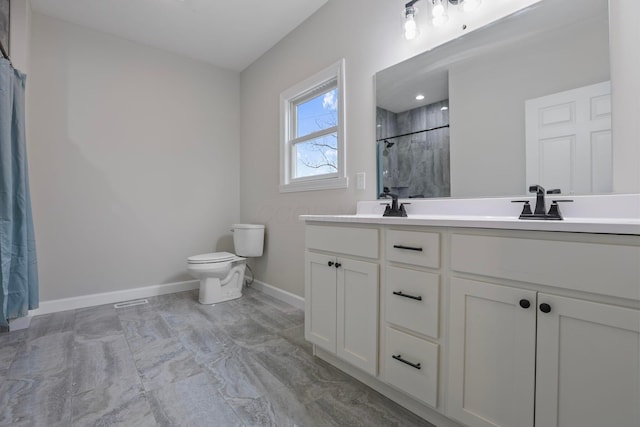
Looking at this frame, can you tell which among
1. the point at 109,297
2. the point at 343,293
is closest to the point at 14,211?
the point at 109,297

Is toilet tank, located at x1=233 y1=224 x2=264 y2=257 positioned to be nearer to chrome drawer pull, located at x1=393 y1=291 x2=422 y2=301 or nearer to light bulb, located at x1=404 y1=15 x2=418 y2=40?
chrome drawer pull, located at x1=393 y1=291 x2=422 y2=301

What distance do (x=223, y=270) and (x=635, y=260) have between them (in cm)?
264

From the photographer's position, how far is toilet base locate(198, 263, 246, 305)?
2717 millimetres

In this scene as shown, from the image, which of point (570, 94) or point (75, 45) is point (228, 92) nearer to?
point (75, 45)

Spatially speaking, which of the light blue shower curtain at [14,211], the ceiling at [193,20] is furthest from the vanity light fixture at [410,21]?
the light blue shower curtain at [14,211]

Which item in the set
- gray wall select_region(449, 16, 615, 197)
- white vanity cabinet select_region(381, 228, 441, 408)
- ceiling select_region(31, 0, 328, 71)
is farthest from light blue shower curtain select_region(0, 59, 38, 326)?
gray wall select_region(449, 16, 615, 197)

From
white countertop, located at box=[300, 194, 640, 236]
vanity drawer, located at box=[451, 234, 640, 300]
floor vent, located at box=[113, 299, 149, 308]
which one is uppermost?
white countertop, located at box=[300, 194, 640, 236]

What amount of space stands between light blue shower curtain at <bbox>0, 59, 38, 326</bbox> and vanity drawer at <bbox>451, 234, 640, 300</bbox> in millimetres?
2626

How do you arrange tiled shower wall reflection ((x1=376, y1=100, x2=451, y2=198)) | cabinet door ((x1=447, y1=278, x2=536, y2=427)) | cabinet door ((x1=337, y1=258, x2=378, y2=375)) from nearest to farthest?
cabinet door ((x1=447, y1=278, x2=536, y2=427)), cabinet door ((x1=337, y1=258, x2=378, y2=375)), tiled shower wall reflection ((x1=376, y1=100, x2=451, y2=198))

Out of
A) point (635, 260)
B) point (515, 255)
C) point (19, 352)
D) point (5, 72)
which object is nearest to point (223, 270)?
point (19, 352)

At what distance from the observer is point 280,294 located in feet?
9.34

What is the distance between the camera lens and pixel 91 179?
2672mm

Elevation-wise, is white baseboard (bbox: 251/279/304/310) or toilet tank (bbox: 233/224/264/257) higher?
toilet tank (bbox: 233/224/264/257)

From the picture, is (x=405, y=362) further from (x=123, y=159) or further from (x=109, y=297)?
(x=123, y=159)
